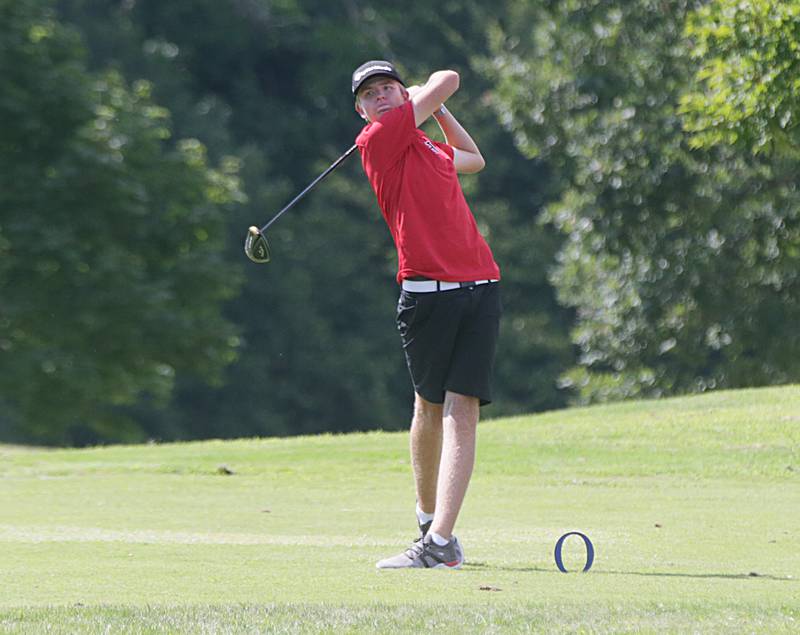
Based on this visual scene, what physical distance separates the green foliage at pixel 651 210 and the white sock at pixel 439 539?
20899 millimetres

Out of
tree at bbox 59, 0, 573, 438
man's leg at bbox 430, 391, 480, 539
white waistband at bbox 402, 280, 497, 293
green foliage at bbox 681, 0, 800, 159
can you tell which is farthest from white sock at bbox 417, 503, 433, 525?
tree at bbox 59, 0, 573, 438

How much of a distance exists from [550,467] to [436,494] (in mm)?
4976

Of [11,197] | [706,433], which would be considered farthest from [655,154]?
[706,433]

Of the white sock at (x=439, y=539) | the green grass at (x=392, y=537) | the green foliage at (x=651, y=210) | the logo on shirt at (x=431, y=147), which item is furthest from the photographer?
the green foliage at (x=651, y=210)

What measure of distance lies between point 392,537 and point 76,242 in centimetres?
2107

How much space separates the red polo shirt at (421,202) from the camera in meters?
6.28

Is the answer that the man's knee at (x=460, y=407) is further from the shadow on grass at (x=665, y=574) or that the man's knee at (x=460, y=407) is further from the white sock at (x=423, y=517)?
the shadow on grass at (x=665, y=574)

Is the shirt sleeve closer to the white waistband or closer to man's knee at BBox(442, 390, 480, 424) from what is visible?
the white waistband

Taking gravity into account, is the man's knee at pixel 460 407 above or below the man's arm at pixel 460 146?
below

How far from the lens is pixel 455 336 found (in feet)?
21.0

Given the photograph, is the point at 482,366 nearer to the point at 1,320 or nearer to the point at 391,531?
the point at 391,531

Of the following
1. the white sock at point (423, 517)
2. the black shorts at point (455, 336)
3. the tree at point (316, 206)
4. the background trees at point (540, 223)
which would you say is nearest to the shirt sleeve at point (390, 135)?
the black shorts at point (455, 336)

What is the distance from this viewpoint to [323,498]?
29.4 ft

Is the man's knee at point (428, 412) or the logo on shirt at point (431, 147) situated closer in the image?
the logo on shirt at point (431, 147)
